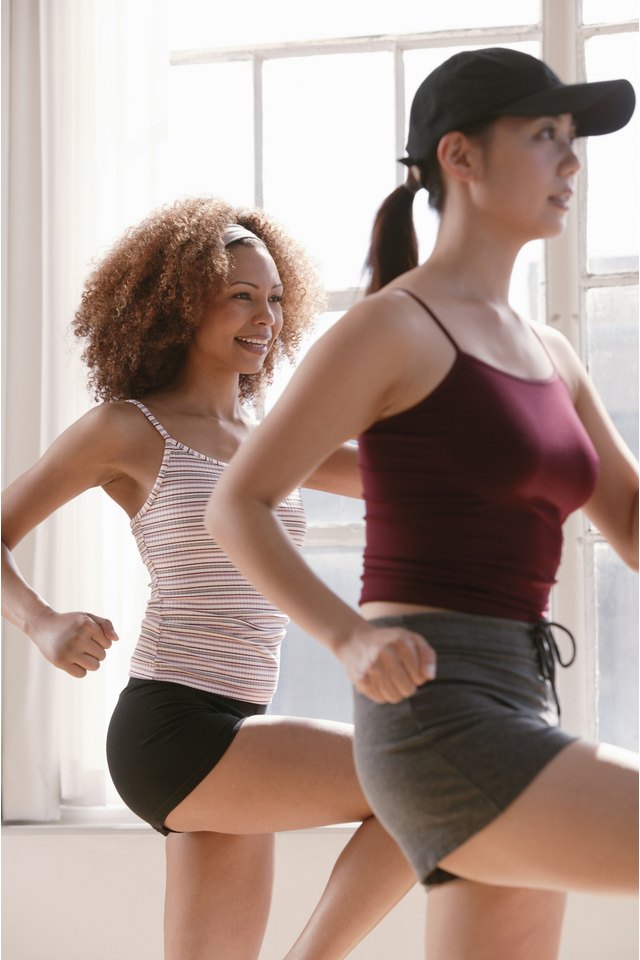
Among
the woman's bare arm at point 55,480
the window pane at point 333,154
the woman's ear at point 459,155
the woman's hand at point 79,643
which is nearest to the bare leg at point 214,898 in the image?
the woman's hand at point 79,643

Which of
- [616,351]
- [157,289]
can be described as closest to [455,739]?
[157,289]

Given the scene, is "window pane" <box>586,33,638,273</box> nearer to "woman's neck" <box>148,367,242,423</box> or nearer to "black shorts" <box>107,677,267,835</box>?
"woman's neck" <box>148,367,242,423</box>

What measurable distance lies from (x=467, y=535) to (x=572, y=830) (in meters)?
0.31

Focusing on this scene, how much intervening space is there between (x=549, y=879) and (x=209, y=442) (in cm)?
118

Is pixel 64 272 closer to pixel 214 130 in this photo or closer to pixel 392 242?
pixel 214 130

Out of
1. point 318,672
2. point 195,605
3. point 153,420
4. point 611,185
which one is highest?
point 611,185

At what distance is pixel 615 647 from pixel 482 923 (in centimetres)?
190

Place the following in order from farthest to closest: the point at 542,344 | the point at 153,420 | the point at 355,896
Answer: the point at 153,420 → the point at 355,896 → the point at 542,344

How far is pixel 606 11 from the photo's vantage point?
305 cm

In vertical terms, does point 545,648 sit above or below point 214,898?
above

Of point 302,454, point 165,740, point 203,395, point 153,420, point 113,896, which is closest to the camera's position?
point 302,454

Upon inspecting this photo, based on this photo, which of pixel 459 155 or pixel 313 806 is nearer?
pixel 459 155

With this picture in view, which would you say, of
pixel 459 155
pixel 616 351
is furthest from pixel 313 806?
pixel 616 351

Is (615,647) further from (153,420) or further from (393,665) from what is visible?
(393,665)
